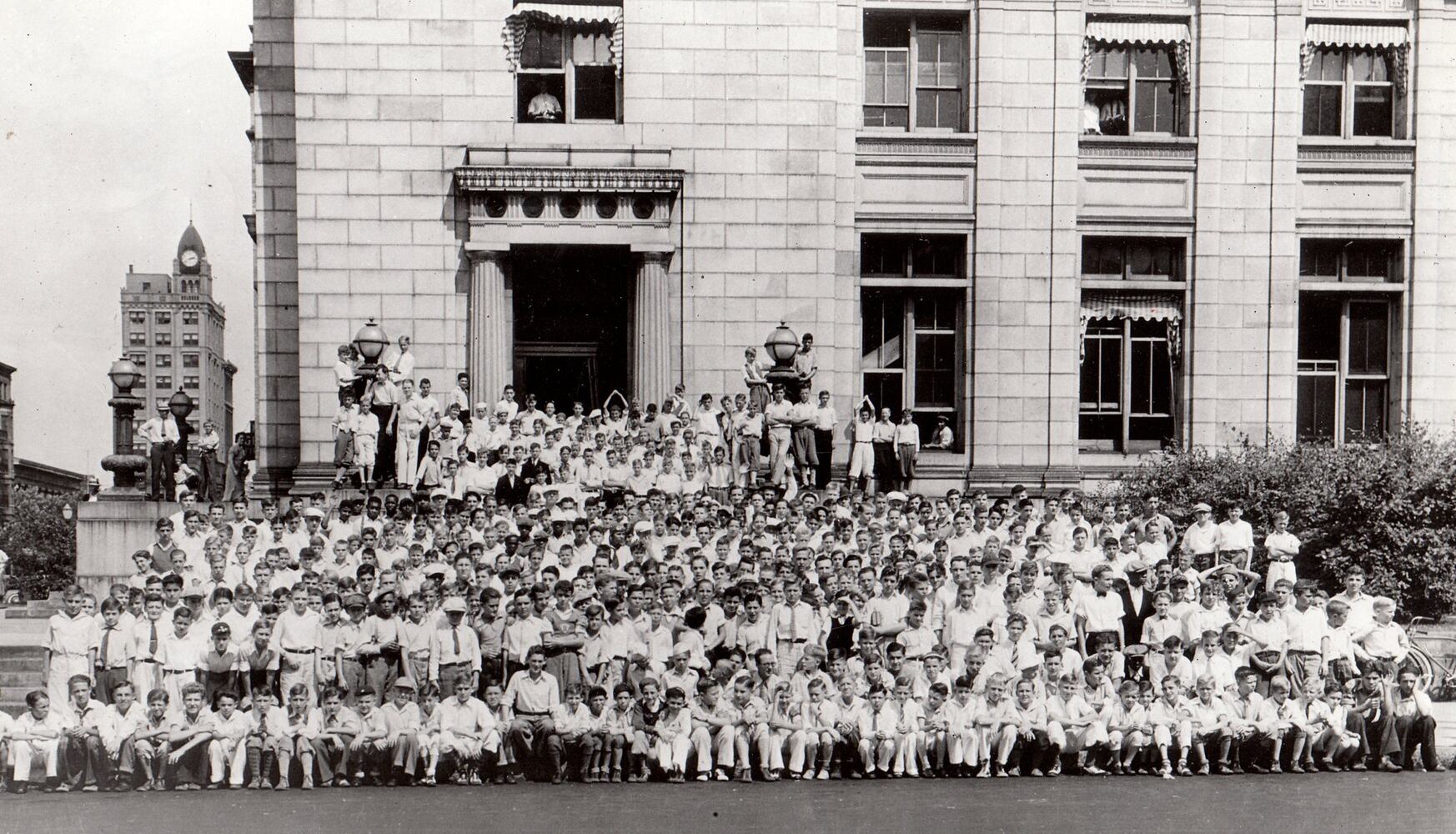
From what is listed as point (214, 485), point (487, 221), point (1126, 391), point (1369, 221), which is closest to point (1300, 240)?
point (1369, 221)

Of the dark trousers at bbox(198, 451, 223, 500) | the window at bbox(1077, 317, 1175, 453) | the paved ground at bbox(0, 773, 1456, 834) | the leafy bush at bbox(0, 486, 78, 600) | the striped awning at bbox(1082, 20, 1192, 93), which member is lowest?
the leafy bush at bbox(0, 486, 78, 600)

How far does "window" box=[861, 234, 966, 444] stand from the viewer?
23.9 meters

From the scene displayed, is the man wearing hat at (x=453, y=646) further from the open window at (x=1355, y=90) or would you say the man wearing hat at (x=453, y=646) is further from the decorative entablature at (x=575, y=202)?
the open window at (x=1355, y=90)

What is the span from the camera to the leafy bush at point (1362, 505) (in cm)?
A: 1656

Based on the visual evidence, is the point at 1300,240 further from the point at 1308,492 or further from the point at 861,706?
the point at 861,706

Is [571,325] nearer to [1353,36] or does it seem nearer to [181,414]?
[181,414]

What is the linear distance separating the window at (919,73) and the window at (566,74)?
4698 millimetres

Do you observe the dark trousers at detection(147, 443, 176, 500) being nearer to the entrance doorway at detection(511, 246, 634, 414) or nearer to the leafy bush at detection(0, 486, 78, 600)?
the entrance doorway at detection(511, 246, 634, 414)

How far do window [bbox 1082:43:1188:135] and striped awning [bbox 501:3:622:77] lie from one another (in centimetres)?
852

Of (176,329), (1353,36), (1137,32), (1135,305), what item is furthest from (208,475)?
(176,329)

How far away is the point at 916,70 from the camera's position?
23.7m

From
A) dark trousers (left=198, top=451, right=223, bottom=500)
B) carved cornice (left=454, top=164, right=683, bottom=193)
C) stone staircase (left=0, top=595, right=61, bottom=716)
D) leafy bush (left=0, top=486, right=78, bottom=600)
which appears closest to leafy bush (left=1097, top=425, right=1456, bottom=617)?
carved cornice (left=454, top=164, right=683, bottom=193)

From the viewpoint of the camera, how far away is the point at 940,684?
11.6 metres

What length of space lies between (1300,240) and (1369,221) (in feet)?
3.97
